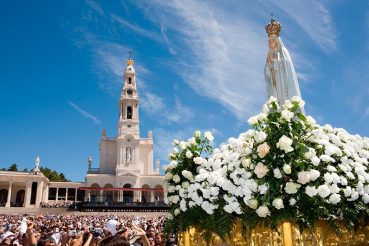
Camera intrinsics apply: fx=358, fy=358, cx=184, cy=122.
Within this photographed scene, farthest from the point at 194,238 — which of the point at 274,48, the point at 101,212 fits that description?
the point at 101,212

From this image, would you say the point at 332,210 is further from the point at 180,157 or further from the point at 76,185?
the point at 76,185

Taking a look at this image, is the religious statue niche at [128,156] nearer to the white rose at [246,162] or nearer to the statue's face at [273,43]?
the statue's face at [273,43]

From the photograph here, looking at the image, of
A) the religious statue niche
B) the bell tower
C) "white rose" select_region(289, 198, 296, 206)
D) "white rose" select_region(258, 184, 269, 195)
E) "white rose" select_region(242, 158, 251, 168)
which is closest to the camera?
"white rose" select_region(289, 198, 296, 206)

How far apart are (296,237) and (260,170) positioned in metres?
0.73

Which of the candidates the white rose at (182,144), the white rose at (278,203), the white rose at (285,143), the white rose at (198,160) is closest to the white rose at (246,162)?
the white rose at (285,143)

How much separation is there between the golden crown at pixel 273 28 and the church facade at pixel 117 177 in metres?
51.2

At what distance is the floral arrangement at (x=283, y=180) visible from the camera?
11.7 ft

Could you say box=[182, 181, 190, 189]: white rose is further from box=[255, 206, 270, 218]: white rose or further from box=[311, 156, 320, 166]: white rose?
box=[311, 156, 320, 166]: white rose

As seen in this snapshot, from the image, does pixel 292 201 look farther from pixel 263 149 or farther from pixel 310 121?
pixel 310 121

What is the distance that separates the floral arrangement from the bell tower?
62.2 meters

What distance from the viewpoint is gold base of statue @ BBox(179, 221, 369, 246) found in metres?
3.49

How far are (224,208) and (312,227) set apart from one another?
0.98 metres

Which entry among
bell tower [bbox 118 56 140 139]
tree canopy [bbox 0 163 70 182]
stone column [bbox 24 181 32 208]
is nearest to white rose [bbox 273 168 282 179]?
stone column [bbox 24 181 32 208]

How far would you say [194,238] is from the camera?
4660mm
